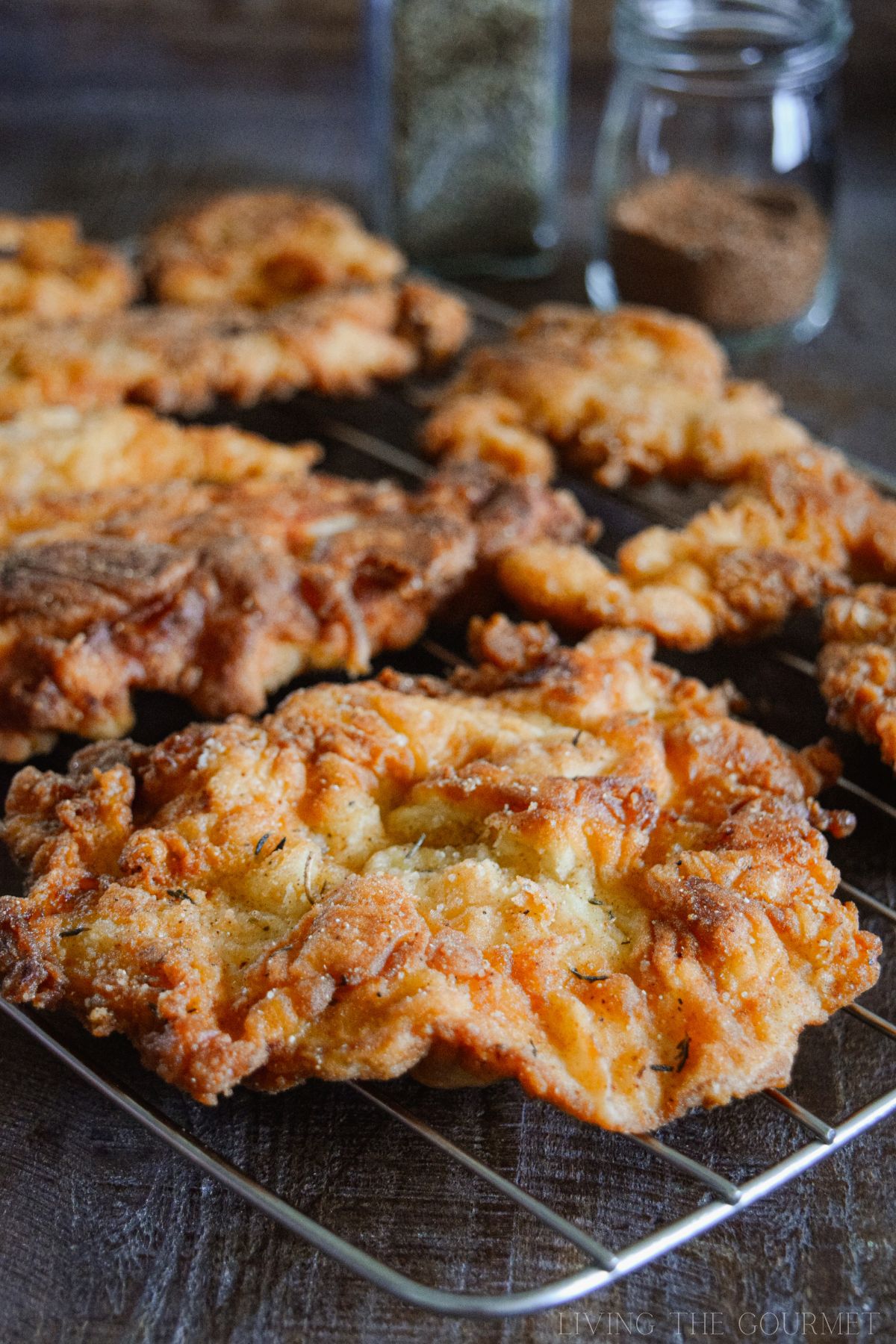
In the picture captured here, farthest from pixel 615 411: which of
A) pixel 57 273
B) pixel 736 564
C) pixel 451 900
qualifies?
pixel 57 273

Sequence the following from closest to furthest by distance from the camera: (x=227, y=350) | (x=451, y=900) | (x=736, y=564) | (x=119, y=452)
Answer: (x=451, y=900) → (x=736, y=564) → (x=119, y=452) → (x=227, y=350)

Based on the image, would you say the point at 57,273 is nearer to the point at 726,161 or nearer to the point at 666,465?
the point at 666,465

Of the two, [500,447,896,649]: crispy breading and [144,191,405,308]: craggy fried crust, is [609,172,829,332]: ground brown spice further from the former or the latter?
[500,447,896,649]: crispy breading

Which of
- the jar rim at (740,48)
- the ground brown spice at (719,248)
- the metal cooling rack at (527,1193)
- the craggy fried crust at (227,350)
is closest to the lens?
the metal cooling rack at (527,1193)

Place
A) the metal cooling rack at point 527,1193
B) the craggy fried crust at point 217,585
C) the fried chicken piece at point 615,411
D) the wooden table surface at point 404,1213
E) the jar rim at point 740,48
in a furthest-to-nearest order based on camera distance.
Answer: the jar rim at point 740,48, the fried chicken piece at point 615,411, the craggy fried crust at point 217,585, the wooden table surface at point 404,1213, the metal cooling rack at point 527,1193

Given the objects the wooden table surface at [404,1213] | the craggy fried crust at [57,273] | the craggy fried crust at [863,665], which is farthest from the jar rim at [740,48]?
the wooden table surface at [404,1213]

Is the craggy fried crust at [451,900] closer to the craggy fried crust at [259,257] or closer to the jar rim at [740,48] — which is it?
the craggy fried crust at [259,257]

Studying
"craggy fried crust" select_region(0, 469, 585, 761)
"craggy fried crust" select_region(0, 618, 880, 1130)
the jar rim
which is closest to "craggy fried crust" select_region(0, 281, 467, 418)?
"craggy fried crust" select_region(0, 469, 585, 761)
